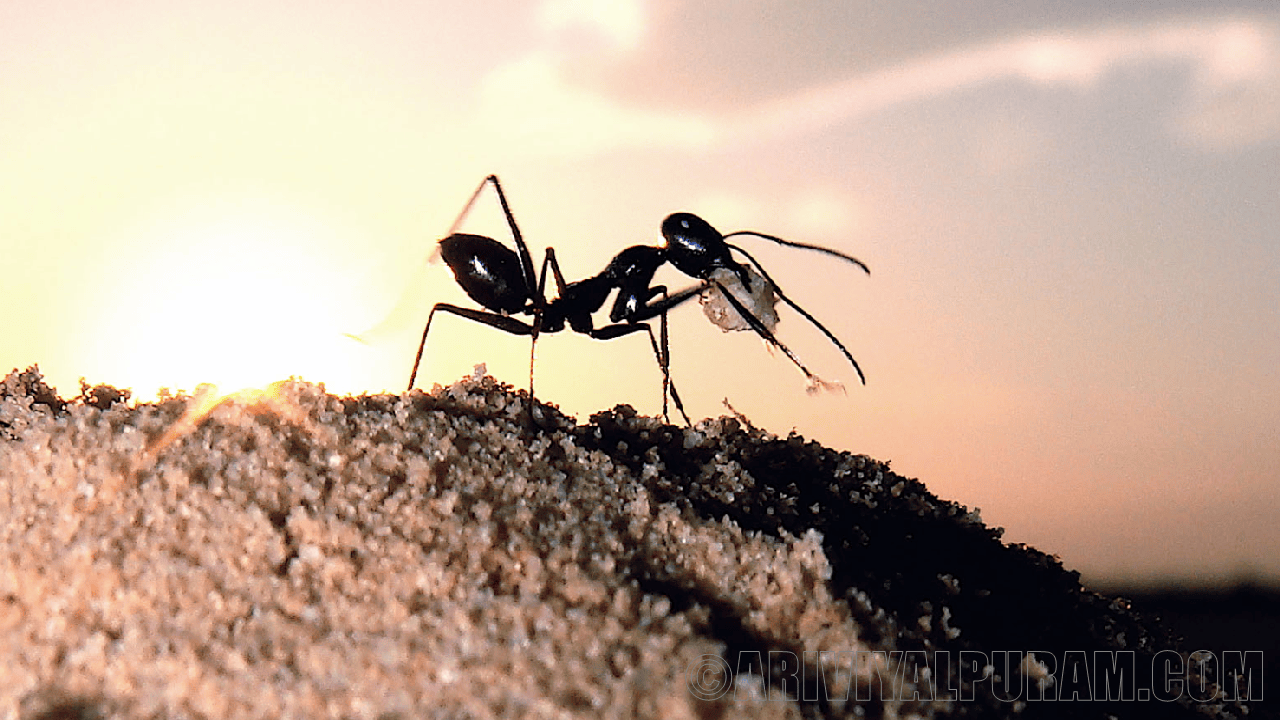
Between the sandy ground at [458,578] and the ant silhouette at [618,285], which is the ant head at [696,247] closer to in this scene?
the ant silhouette at [618,285]

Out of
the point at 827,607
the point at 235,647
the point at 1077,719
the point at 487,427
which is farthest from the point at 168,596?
the point at 1077,719

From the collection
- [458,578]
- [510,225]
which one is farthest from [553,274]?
[458,578]

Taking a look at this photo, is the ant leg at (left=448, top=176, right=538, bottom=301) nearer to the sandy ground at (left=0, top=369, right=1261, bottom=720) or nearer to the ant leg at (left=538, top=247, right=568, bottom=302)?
the ant leg at (left=538, top=247, right=568, bottom=302)

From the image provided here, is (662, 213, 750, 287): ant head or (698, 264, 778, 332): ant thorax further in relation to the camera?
(662, 213, 750, 287): ant head

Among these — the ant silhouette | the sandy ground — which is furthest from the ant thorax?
the sandy ground

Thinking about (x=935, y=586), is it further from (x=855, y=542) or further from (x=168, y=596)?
(x=168, y=596)

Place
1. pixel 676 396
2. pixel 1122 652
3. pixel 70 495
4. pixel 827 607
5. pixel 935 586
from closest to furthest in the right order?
pixel 827 607 → pixel 70 495 → pixel 935 586 → pixel 1122 652 → pixel 676 396

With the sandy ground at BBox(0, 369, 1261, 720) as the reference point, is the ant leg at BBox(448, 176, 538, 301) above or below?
above
